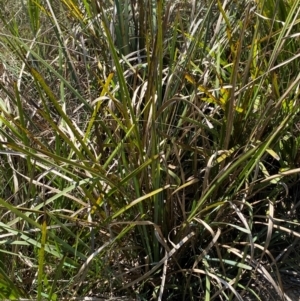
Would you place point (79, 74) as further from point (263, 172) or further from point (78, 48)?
point (263, 172)

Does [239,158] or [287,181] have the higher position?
Result: [239,158]

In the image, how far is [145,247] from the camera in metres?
1.42

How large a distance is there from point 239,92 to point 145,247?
1.34ft

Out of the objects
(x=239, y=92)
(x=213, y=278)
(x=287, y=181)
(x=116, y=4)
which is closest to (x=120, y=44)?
(x=116, y=4)

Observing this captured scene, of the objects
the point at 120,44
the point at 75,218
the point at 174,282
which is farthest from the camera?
the point at 120,44

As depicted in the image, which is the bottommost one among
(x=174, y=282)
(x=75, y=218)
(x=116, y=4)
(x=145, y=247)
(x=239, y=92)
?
(x=174, y=282)

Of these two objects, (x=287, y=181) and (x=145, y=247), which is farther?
(x=287, y=181)

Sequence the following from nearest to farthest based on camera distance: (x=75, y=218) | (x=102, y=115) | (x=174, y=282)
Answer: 1. (x=75, y=218)
2. (x=174, y=282)
3. (x=102, y=115)

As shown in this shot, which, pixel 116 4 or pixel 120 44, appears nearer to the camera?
pixel 116 4

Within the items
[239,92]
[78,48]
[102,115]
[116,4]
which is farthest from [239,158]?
[78,48]

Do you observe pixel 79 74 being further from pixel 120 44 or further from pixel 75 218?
pixel 75 218

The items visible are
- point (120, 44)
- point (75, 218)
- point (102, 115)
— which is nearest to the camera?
point (75, 218)

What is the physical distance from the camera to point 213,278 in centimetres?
140

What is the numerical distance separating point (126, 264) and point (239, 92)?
47 centimetres
